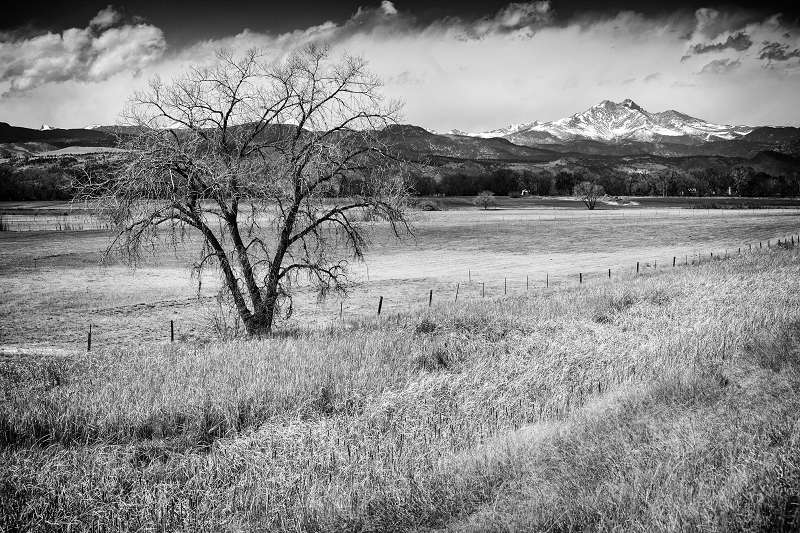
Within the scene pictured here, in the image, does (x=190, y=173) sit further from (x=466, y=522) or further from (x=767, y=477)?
(x=767, y=477)

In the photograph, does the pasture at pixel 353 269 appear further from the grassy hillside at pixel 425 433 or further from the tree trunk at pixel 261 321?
the grassy hillside at pixel 425 433

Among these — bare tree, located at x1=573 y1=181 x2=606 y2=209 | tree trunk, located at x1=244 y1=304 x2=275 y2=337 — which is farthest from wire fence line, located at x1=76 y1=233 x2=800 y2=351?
bare tree, located at x1=573 y1=181 x2=606 y2=209

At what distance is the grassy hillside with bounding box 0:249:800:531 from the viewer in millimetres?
5531

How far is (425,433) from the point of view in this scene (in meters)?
9.05

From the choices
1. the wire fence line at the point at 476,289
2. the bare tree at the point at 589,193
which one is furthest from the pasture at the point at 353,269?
the bare tree at the point at 589,193

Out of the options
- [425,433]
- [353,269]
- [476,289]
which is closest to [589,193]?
[353,269]

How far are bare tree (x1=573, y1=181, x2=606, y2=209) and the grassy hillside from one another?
464 feet

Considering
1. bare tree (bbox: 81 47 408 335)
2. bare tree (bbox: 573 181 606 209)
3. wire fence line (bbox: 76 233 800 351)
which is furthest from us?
bare tree (bbox: 573 181 606 209)

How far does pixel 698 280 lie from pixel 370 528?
2222 centimetres

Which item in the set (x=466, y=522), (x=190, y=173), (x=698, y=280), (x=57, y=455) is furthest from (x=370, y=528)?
(x=698, y=280)

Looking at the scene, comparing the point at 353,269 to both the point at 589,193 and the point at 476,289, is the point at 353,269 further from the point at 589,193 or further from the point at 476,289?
the point at 589,193

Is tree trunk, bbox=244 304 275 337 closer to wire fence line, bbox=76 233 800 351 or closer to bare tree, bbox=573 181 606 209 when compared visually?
wire fence line, bbox=76 233 800 351

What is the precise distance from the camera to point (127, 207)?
1658 cm

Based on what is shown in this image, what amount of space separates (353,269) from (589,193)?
132m
